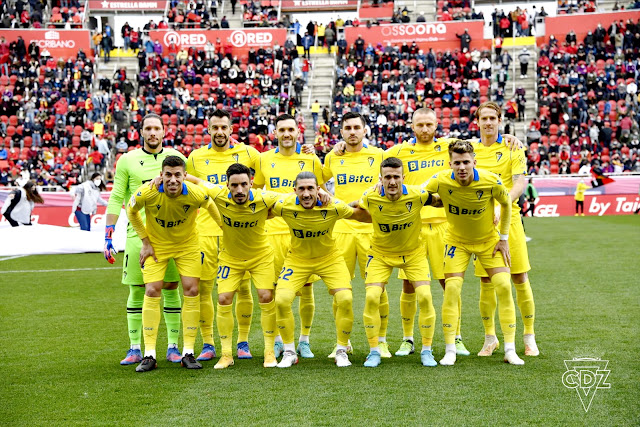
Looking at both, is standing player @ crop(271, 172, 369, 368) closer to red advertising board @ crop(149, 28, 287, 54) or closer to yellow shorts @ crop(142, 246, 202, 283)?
yellow shorts @ crop(142, 246, 202, 283)

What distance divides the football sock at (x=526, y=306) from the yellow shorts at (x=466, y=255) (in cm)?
51

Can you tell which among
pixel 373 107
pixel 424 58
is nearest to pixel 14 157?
pixel 373 107

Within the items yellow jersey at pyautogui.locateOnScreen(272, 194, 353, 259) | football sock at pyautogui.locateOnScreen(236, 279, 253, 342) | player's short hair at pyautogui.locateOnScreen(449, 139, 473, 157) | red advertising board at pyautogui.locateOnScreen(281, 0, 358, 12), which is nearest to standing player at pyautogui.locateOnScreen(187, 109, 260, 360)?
football sock at pyautogui.locateOnScreen(236, 279, 253, 342)

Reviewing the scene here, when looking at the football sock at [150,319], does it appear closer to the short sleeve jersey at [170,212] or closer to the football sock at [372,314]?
the short sleeve jersey at [170,212]

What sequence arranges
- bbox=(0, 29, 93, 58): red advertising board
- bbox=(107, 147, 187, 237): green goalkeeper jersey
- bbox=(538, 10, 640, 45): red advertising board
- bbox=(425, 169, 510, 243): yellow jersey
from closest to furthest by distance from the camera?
bbox=(425, 169, 510, 243): yellow jersey < bbox=(107, 147, 187, 237): green goalkeeper jersey < bbox=(538, 10, 640, 45): red advertising board < bbox=(0, 29, 93, 58): red advertising board

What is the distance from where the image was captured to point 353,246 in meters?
7.65

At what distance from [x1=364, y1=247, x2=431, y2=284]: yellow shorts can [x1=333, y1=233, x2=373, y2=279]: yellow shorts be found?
0.44m

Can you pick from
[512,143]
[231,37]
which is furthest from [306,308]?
[231,37]

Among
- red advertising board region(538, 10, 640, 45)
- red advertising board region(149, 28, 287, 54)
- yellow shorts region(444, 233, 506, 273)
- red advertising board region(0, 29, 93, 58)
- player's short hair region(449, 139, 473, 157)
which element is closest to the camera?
player's short hair region(449, 139, 473, 157)

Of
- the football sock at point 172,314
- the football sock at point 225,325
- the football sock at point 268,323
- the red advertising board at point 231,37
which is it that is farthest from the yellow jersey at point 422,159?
the red advertising board at point 231,37

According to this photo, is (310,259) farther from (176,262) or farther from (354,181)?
(176,262)

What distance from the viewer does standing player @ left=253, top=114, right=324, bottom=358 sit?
7.65 m

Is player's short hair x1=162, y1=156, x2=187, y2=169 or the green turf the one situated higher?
player's short hair x1=162, y1=156, x2=187, y2=169

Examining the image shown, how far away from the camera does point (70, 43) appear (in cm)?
3966
